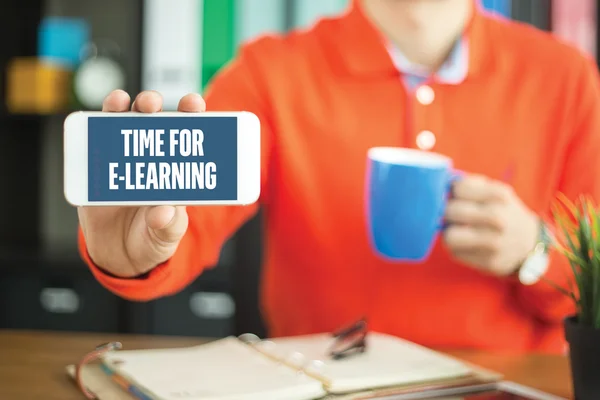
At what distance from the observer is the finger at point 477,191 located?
31.7 inches

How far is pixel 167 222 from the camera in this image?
0.57 m

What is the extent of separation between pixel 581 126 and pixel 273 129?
0.47 meters

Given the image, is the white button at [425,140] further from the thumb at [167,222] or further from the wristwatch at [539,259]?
the thumb at [167,222]

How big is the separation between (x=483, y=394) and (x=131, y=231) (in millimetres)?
→ 367

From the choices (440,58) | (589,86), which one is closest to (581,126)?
(589,86)

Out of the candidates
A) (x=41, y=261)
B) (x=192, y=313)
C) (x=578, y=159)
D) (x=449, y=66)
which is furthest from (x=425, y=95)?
(x=41, y=261)

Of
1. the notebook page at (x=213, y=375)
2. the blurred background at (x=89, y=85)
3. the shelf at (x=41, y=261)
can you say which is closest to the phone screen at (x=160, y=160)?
the notebook page at (x=213, y=375)

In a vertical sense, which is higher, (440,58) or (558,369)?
(440,58)

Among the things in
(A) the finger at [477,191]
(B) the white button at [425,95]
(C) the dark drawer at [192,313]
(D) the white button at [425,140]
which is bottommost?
(C) the dark drawer at [192,313]

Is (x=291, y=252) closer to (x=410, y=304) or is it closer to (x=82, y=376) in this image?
(x=410, y=304)

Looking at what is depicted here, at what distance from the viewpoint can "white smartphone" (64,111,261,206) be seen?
0.52 m

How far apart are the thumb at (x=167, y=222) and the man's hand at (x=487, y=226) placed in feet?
1.12

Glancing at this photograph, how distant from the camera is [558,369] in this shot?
2.63ft

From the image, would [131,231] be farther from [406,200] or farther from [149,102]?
[406,200]
